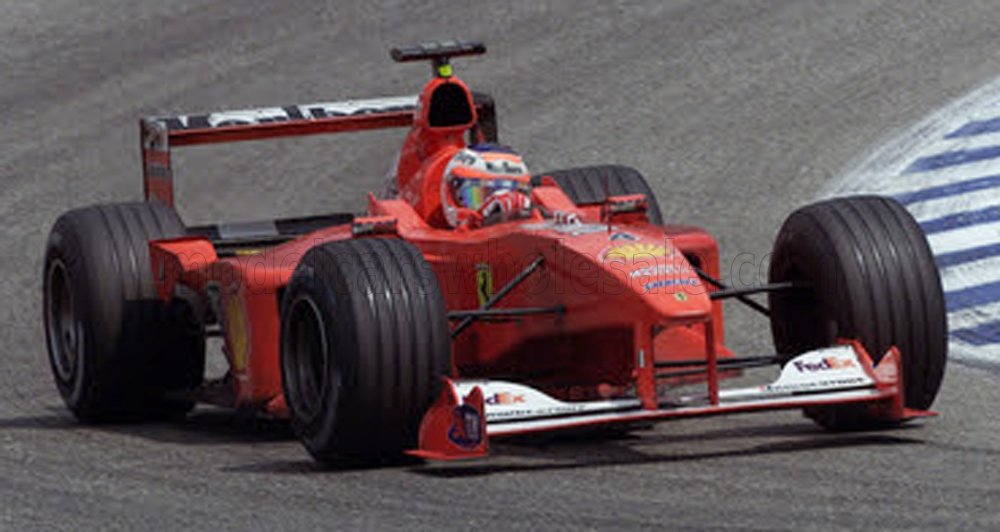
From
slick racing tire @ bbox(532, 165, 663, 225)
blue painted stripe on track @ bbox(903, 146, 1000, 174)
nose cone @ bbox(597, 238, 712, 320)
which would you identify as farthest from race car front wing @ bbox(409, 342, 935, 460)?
blue painted stripe on track @ bbox(903, 146, 1000, 174)

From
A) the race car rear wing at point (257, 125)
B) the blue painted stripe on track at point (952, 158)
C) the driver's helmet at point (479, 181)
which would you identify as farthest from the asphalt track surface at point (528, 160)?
the race car rear wing at point (257, 125)

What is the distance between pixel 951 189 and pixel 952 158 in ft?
2.74

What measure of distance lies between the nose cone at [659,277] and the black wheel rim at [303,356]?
50.0 inches

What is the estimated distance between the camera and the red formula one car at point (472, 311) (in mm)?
8602

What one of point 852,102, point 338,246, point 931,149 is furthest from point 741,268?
point 338,246

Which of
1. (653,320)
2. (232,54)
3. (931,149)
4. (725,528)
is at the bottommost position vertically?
(725,528)

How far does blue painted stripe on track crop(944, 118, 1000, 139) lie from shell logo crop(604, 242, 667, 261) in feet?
24.7

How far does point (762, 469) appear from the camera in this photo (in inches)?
330

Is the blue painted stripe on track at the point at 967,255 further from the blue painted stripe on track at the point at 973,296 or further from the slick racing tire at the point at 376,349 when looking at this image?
the slick racing tire at the point at 376,349

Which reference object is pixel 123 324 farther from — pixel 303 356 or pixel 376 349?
pixel 376 349

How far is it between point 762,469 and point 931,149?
7822 mm

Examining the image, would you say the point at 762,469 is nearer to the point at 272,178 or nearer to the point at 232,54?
the point at 272,178

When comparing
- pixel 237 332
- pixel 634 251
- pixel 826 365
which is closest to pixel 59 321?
pixel 237 332

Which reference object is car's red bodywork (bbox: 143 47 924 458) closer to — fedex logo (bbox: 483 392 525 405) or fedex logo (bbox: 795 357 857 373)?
fedex logo (bbox: 483 392 525 405)
